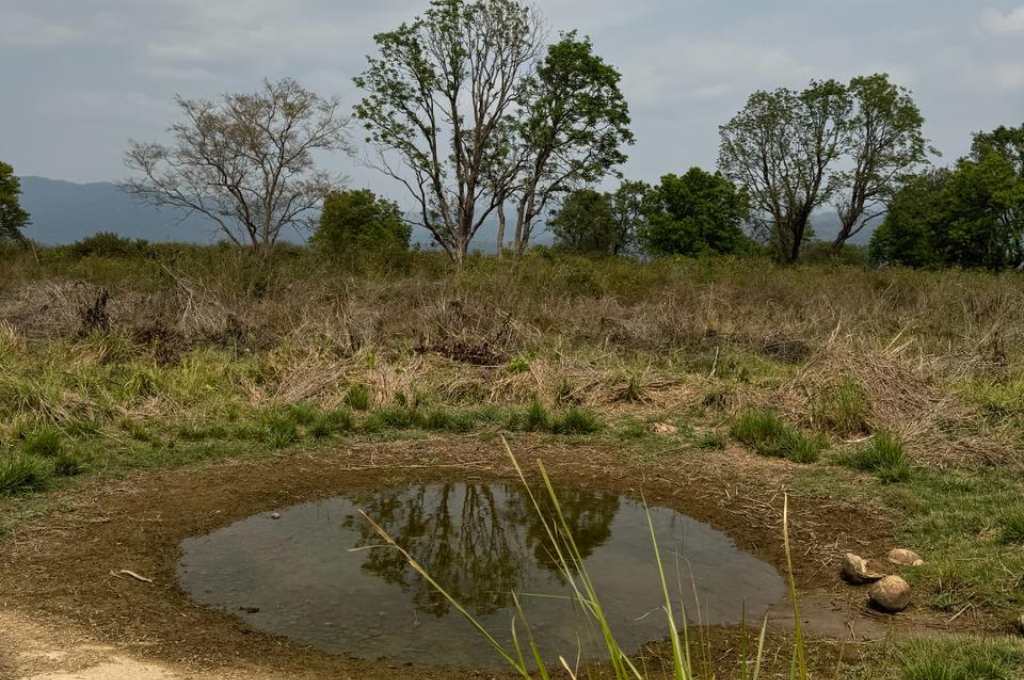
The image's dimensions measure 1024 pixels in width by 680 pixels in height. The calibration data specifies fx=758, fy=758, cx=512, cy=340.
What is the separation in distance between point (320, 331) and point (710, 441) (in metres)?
6.08

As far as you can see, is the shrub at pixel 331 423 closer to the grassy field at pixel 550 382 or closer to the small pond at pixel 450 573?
the grassy field at pixel 550 382

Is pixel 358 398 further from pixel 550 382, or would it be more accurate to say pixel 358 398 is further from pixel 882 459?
pixel 882 459

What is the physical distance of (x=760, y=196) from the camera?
140 feet

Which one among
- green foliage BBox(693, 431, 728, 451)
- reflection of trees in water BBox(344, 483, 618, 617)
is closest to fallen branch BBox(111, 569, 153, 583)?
reflection of trees in water BBox(344, 483, 618, 617)

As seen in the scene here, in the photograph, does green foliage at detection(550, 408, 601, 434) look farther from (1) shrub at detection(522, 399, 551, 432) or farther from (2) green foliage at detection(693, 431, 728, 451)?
(2) green foliage at detection(693, 431, 728, 451)

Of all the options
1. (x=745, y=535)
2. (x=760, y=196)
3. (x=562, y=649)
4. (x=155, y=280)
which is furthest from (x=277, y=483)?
(x=760, y=196)

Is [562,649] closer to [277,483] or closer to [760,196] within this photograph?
[277,483]

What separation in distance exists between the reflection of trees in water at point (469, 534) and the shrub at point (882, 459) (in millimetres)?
2419

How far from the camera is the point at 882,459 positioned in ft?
23.6

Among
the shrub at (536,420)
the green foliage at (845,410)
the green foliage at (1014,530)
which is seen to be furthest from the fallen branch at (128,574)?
the green foliage at (845,410)

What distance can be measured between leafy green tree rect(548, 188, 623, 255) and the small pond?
4455 centimetres

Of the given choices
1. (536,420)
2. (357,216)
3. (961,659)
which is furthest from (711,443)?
(357,216)

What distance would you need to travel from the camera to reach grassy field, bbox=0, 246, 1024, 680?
6.47 m

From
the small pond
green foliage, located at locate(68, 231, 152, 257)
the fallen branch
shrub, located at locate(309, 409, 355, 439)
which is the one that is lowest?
the small pond
